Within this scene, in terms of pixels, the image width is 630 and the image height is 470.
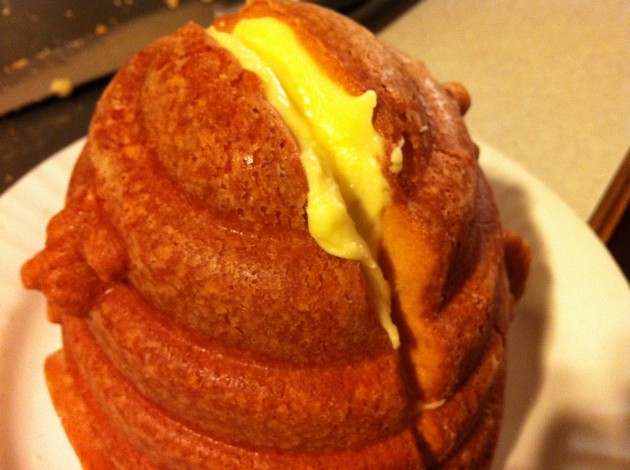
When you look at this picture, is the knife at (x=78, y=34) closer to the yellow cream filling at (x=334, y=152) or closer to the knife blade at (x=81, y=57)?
the knife blade at (x=81, y=57)

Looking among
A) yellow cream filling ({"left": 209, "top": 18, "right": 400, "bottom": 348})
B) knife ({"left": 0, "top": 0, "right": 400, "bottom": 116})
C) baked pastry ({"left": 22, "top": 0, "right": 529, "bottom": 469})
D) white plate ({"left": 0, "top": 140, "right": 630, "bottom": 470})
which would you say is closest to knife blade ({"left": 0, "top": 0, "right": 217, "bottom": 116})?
knife ({"left": 0, "top": 0, "right": 400, "bottom": 116})

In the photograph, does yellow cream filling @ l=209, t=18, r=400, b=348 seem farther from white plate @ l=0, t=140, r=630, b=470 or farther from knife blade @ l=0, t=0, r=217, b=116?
knife blade @ l=0, t=0, r=217, b=116

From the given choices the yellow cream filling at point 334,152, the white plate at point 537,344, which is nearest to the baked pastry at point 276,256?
the yellow cream filling at point 334,152

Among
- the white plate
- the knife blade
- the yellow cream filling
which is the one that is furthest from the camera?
the knife blade

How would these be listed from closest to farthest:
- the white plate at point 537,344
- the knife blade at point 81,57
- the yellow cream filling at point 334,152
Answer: the yellow cream filling at point 334,152 → the white plate at point 537,344 → the knife blade at point 81,57

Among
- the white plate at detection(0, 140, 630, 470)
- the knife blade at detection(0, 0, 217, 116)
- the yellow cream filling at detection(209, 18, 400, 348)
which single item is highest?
the yellow cream filling at detection(209, 18, 400, 348)

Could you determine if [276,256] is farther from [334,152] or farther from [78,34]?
[78,34]

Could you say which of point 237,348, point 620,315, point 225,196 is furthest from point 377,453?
point 620,315
